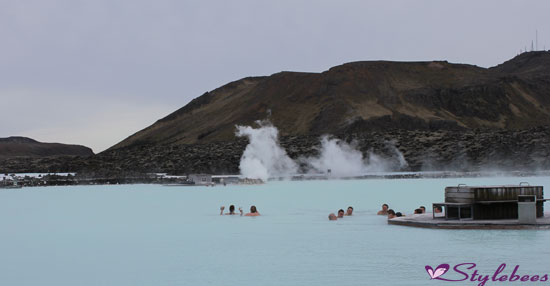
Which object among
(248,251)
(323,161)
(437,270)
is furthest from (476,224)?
(323,161)

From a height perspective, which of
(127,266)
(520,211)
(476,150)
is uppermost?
(476,150)

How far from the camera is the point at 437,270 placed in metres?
23.8

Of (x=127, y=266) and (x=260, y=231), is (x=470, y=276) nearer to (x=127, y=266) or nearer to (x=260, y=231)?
(x=127, y=266)

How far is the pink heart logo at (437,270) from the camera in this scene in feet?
75.1

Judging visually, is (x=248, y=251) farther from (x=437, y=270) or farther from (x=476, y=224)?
(x=476, y=224)

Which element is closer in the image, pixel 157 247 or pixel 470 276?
pixel 470 276

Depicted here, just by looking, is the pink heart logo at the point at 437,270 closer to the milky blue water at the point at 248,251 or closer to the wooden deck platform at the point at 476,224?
the milky blue water at the point at 248,251

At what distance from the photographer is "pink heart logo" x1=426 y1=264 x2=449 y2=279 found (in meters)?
22.9

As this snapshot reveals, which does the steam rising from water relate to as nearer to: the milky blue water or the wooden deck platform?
the milky blue water

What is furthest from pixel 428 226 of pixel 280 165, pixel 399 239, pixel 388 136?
pixel 388 136

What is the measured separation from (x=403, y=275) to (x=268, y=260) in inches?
249

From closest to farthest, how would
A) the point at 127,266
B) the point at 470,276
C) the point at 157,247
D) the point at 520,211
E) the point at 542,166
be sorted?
the point at 470,276, the point at 127,266, the point at 520,211, the point at 157,247, the point at 542,166

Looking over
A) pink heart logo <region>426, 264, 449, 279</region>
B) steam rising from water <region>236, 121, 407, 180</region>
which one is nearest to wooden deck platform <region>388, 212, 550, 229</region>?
pink heart logo <region>426, 264, 449, 279</region>

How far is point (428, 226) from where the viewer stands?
31.7 metres
